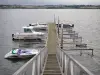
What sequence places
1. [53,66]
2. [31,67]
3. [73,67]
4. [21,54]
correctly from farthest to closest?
1. [21,54]
2. [53,66]
3. [31,67]
4. [73,67]

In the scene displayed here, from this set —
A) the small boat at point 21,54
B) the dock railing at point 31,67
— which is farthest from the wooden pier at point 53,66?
the small boat at point 21,54

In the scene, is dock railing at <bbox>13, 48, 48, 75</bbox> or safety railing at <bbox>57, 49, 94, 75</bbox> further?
dock railing at <bbox>13, 48, 48, 75</bbox>

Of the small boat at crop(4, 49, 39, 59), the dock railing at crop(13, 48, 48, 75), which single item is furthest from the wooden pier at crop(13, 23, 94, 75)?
the small boat at crop(4, 49, 39, 59)

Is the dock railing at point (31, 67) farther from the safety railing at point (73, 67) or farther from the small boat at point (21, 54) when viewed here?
the small boat at point (21, 54)

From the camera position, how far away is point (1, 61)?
33406 millimetres

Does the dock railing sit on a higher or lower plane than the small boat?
higher

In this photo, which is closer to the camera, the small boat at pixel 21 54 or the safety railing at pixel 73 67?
the safety railing at pixel 73 67

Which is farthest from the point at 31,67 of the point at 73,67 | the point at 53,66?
the point at 53,66

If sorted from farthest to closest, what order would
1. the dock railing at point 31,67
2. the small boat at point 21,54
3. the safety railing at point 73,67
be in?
1. the small boat at point 21,54
2. the dock railing at point 31,67
3. the safety railing at point 73,67

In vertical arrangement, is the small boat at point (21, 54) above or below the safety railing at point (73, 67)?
below

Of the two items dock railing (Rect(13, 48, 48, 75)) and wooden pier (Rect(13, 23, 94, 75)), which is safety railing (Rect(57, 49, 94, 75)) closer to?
wooden pier (Rect(13, 23, 94, 75))

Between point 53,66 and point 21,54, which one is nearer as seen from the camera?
point 53,66

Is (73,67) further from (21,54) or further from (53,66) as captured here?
(21,54)

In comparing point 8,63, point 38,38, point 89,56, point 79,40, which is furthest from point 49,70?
point 38,38
